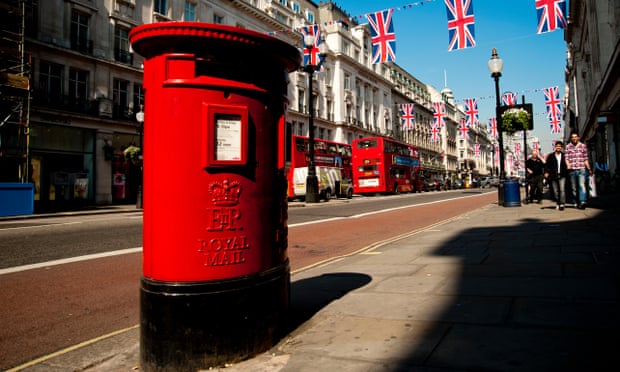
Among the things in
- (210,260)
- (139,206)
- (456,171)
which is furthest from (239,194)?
(456,171)

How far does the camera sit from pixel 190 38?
230cm

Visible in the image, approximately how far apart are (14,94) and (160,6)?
12878 mm

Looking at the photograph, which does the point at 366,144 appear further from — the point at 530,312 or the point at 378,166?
the point at 530,312

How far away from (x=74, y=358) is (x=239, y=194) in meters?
1.58

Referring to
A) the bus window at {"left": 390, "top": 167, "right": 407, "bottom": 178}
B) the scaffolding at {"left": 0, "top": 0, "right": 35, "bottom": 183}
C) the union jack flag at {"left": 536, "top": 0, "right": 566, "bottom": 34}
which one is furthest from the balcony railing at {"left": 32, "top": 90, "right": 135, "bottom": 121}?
the union jack flag at {"left": 536, "top": 0, "right": 566, "bottom": 34}

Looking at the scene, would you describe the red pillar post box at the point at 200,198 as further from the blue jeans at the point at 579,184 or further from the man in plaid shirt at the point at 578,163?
the blue jeans at the point at 579,184

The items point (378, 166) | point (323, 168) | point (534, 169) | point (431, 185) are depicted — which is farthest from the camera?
point (431, 185)

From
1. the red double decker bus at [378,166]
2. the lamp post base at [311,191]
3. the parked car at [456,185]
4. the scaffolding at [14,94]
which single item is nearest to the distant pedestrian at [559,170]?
the lamp post base at [311,191]

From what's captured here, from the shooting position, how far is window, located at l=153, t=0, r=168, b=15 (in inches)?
1072

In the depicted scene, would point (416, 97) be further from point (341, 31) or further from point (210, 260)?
point (210, 260)

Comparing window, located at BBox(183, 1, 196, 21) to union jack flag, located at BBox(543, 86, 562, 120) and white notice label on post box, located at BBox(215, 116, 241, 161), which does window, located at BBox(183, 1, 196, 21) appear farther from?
white notice label on post box, located at BBox(215, 116, 241, 161)

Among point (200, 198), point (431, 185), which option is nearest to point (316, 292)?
point (200, 198)

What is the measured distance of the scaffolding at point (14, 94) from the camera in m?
17.9

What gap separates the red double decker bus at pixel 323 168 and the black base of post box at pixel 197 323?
71.4 ft
